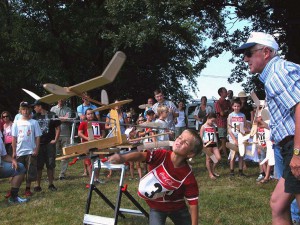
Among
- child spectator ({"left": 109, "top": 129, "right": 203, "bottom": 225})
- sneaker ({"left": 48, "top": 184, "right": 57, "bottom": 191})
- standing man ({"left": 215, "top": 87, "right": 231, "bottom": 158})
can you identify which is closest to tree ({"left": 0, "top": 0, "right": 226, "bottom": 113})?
standing man ({"left": 215, "top": 87, "right": 231, "bottom": 158})

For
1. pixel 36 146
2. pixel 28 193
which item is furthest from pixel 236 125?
pixel 28 193

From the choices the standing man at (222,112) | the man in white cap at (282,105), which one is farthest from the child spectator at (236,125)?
the man in white cap at (282,105)

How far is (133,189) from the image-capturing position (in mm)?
7129

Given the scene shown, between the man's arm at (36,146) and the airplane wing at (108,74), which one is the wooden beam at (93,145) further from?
the man's arm at (36,146)

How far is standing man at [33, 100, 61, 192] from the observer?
7.71 metres

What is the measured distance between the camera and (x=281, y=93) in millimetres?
2932

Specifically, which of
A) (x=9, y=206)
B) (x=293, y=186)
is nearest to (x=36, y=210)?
(x=9, y=206)

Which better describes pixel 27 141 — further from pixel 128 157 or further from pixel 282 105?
pixel 282 105

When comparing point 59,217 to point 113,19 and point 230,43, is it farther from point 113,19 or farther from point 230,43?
point 230,43

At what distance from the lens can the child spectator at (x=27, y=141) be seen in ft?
23.9

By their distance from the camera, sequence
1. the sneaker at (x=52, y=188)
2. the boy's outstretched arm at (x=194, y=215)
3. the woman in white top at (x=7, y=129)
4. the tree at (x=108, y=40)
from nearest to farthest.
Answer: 1. the boy's outstretched arm at (x=194, y=215)
2. the sneaker at (x=52, y=188)
3. the woman in white top at (x=7, y=129)
4. the tree at (x=108, y=40)

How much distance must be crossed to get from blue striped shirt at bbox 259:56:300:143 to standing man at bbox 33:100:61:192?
A: 5.29 m

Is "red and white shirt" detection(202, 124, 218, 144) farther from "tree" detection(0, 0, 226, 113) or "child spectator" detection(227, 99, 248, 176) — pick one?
"tree" detection(0, 0, 226, 113)

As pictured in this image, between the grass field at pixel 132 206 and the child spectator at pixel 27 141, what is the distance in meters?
0.43
